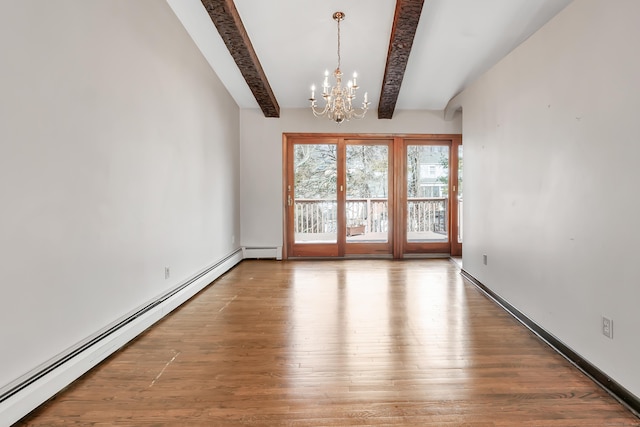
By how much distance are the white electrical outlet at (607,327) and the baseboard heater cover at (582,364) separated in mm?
221

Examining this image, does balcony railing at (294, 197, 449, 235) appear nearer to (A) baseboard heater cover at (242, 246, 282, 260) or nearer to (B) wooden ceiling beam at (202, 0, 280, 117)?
(A) baseboard heater cover at (242, 246, 282, 260)

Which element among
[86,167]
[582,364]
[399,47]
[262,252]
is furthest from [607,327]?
[262,252]

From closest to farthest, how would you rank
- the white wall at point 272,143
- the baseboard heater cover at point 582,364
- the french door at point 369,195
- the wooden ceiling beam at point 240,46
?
the baseboard heater cover at point 582,364, the wooden ceiling beam at point 240,46, the white wall at point 272,143, the french door at point 369,195

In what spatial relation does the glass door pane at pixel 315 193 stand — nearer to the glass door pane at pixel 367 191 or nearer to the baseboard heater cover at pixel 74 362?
the glass door pane at pixel 367 191

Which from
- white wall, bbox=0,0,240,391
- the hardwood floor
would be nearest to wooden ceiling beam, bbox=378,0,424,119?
white wall, bbox=0,0,240,391

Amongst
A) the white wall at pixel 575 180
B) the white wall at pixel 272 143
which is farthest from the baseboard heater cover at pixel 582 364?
the white wall at pixel 272 143

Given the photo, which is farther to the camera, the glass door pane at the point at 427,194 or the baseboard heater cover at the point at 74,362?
the glass door pane at the point at 427,194

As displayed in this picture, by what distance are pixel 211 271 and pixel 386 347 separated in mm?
2600

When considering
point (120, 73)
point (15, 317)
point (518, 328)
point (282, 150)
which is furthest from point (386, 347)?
point (282, 150)

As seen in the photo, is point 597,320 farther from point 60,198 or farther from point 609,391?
point 60,198

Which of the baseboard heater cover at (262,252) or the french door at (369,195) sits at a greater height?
the french door at (369,195)

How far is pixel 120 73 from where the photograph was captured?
7.59 ft

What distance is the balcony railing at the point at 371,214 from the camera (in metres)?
5.66

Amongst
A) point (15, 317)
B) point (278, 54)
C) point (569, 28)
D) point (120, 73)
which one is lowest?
point (15, 317)
